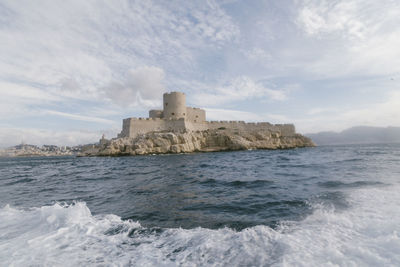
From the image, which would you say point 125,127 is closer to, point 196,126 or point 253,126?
point 196,126

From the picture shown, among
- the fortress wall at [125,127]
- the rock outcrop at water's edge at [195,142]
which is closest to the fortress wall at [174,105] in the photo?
the rock outcrop at water's edge at [195,142]

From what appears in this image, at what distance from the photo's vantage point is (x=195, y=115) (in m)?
37.3

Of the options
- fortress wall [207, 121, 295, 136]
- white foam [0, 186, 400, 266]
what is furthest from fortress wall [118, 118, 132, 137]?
white foam [0, 186, 400, 266]

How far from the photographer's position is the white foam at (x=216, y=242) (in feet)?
7.15

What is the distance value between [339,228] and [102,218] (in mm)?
3784

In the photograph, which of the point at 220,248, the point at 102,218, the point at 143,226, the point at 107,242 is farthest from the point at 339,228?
the point at 102,218

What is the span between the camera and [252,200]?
4457mm

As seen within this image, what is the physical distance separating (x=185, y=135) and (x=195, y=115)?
9946 mm

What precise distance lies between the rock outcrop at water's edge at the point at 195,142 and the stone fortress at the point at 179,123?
1.34 meters

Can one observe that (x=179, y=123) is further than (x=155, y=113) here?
No

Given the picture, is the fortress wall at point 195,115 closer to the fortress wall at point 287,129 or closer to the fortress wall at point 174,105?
the fortress wall at point 174,105

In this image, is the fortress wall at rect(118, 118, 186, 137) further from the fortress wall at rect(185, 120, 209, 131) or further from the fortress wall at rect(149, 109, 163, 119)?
the fortress wall at rect(149, 109, 163, 119)

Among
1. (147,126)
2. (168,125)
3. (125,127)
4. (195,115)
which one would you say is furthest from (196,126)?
(125,127)

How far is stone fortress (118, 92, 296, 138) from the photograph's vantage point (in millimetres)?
29344
